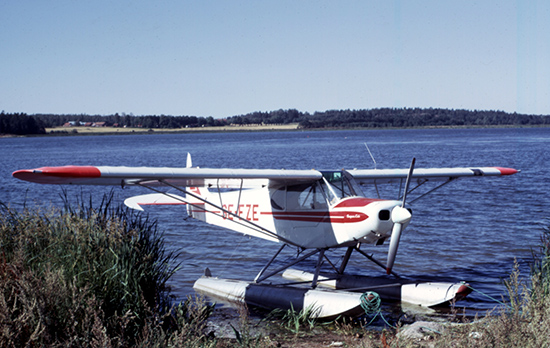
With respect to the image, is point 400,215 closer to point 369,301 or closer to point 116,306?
point 369,301

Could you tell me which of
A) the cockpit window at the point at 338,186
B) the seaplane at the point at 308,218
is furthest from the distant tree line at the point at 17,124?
the cockpit window at the point at 338,186

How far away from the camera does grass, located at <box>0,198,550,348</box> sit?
452 centimetres

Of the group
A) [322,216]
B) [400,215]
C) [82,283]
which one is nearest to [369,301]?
[400,215]

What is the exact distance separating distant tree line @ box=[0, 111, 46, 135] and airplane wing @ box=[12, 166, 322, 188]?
6095 inches

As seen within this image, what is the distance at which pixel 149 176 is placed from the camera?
7641 mm

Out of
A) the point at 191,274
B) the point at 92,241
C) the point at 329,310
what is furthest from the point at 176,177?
the point at 191,274

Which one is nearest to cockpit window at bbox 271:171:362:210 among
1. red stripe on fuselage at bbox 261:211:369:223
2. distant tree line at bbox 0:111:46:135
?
red stripe on fuselage at bbox 261:211:369:223

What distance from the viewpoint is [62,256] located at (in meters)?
5.87

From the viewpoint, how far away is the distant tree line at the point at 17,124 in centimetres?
14875

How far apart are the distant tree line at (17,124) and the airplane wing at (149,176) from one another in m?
155

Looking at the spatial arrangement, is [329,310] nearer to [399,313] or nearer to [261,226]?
[399,313]

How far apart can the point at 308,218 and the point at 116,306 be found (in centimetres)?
407

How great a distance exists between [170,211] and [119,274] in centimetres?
1400

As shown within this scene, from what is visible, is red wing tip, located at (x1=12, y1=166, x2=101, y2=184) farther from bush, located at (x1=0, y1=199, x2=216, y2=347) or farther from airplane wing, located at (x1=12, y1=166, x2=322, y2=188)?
bush, located at (x1=0, y1=199, x2=216, y2=347)
